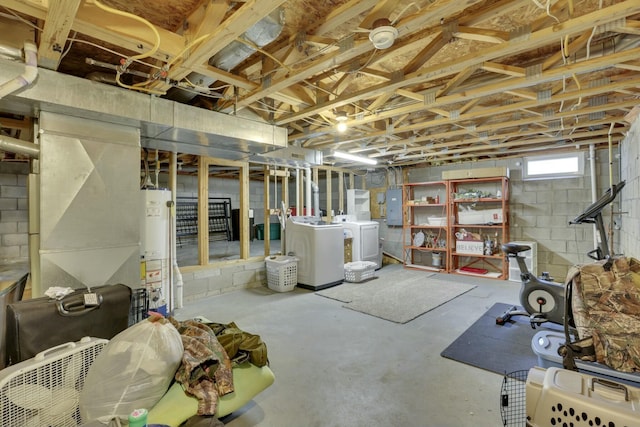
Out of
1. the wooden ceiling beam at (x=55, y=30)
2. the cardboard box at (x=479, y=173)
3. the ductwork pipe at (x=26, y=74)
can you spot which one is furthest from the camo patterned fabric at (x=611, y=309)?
the cardboard box at (x=479, y=173)

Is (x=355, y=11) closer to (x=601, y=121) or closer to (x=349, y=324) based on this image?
(x=349, y=324)

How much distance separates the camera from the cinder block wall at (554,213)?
5.15 meters

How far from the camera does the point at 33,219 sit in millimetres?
2258

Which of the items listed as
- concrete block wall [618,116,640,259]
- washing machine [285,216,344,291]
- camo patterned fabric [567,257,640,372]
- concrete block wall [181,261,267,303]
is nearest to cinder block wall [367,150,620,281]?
concrete block wall [618,116,640,259]

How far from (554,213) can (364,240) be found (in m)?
3.45

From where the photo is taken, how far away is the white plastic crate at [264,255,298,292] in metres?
4.82

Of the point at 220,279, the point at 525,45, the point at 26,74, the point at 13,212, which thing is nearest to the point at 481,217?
the point at 525,45

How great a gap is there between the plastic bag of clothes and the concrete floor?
631 millimetres

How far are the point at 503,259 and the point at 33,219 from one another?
652 centimetres

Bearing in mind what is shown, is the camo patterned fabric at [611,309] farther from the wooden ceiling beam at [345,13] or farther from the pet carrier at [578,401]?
the wooden ceiling beam at [345,13]

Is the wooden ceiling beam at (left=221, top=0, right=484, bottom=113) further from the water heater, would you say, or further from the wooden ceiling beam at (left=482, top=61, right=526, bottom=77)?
the water heater

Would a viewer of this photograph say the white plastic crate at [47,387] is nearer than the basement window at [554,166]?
Yes

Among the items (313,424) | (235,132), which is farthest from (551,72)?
(313,424)

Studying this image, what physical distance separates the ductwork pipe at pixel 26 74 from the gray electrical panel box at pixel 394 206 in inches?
243
